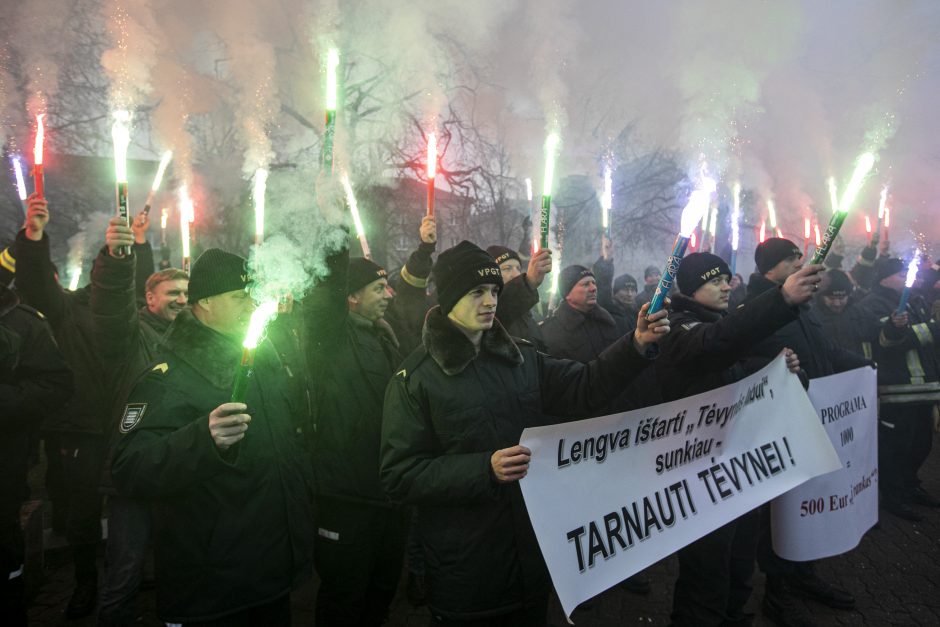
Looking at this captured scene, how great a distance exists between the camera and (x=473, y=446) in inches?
99.1

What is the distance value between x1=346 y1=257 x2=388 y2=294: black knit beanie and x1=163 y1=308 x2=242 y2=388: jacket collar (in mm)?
1344

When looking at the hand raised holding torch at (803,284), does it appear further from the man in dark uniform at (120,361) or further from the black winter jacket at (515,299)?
the man in dark uniform at (120,361)

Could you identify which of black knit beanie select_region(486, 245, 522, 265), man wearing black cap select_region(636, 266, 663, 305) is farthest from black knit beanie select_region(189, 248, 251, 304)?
man wearing black cap select_region(636, 266, 663, 305)

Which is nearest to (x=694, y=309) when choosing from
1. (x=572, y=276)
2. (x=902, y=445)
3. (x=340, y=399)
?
(x=572, y=276)

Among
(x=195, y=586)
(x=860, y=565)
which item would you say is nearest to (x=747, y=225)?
(x=860, y=565)

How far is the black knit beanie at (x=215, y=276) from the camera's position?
265 cm

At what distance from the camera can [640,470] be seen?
116 inches

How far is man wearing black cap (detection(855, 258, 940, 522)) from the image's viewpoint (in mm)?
5883

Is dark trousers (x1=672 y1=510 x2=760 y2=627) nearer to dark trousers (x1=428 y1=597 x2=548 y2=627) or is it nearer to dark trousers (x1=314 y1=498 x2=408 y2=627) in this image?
dark trousers (x1=428 y1=597 x2=548 y2=627)

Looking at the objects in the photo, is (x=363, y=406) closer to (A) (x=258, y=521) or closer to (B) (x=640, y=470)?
(A) (x=258, y=521)

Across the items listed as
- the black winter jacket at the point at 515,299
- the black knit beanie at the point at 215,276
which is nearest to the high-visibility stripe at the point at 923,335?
the black winter jacket at the point at 515,299

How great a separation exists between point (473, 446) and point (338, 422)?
3.57 feet

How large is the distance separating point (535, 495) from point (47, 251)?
13.0ft

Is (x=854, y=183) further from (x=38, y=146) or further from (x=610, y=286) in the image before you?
(x=610, y=286)
